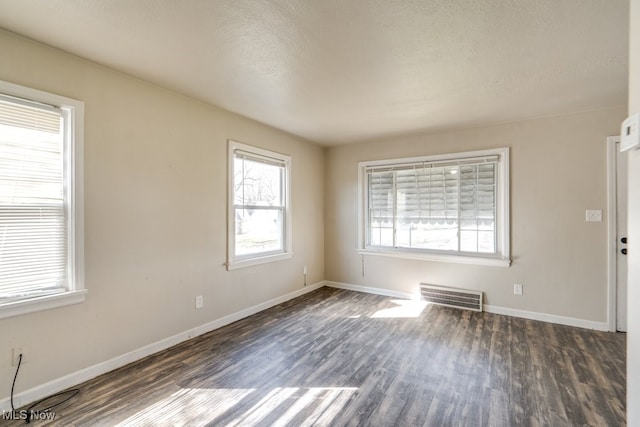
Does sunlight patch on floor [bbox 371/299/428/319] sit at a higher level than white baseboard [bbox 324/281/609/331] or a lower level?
lower

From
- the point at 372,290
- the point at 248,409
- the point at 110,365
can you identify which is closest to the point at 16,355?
the point at 110,365

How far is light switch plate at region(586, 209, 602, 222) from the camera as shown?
129 inches

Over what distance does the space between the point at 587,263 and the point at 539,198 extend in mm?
862

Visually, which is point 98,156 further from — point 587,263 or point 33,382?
point 587,263

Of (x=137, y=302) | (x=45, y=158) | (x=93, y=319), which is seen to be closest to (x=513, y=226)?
(x=137, y=302)

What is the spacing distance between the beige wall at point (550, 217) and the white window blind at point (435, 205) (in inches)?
9.2

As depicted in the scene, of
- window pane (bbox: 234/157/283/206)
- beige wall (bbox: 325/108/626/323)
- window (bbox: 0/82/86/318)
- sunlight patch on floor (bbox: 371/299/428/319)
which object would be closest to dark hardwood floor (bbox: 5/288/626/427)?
sunlight patch on floor (bbox: 371/299/428/319)

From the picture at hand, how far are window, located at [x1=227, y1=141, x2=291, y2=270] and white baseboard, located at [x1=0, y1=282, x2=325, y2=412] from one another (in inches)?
24.4

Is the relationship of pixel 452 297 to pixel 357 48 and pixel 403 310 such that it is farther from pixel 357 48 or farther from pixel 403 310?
pixel 357 48

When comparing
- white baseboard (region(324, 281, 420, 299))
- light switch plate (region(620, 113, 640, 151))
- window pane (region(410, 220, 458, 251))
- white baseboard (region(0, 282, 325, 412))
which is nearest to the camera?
light switch plate (region(620, 113, 640, 151))

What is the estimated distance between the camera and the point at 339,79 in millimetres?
2559

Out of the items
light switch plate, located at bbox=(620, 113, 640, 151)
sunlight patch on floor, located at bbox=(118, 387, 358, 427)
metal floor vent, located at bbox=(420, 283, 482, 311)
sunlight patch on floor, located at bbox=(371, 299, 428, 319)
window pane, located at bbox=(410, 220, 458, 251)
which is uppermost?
light switch plate, located at bbox=(620, 113, 640, 151)

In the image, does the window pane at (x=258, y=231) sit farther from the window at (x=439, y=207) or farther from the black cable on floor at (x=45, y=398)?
the black cable on floor at (x=45, y=398)

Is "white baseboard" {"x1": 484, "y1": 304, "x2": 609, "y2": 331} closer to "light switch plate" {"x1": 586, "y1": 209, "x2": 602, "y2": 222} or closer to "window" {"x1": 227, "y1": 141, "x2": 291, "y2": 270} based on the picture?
"light switch plate" {"x1": 586, "y1": 209, "x2": 602, "y2": 222}
